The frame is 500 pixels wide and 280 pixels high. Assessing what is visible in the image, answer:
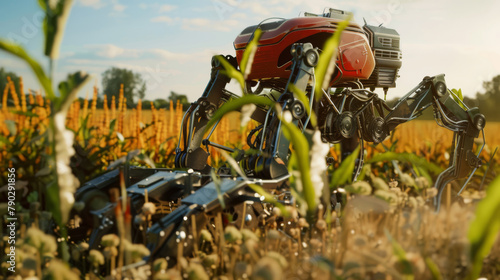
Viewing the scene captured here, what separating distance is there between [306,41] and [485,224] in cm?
215

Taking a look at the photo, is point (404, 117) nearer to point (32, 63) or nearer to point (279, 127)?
point (279, 127)

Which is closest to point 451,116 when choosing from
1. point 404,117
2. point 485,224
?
point 404,117

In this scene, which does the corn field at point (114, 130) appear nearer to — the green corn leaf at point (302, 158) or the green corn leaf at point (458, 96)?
the green corn leaf at point (458, 96)

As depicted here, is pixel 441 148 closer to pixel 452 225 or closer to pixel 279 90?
pixel 279 90

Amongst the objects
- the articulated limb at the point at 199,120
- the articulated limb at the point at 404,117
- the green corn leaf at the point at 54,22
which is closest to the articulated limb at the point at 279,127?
the articulated limb at the point at 404,117

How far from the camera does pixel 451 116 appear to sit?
412 cm

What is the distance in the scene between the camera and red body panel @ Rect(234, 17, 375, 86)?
3.31 metres

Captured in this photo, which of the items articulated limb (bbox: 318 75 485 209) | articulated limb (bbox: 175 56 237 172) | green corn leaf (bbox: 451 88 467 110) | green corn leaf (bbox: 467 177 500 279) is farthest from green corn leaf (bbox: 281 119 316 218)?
green corn leaf (bbox: 451 88 467 110)

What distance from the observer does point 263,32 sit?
3.41 meters

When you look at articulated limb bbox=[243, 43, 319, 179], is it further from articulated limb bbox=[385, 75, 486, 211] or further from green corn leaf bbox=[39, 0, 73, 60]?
green corn leaf bbox=[39, 0, 73, 60]

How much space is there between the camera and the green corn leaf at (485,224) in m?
1.46

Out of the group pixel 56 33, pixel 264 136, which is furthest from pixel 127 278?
pixel 264 136

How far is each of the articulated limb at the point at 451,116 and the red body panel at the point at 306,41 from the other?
21.4 inches

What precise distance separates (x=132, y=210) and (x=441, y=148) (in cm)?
537
